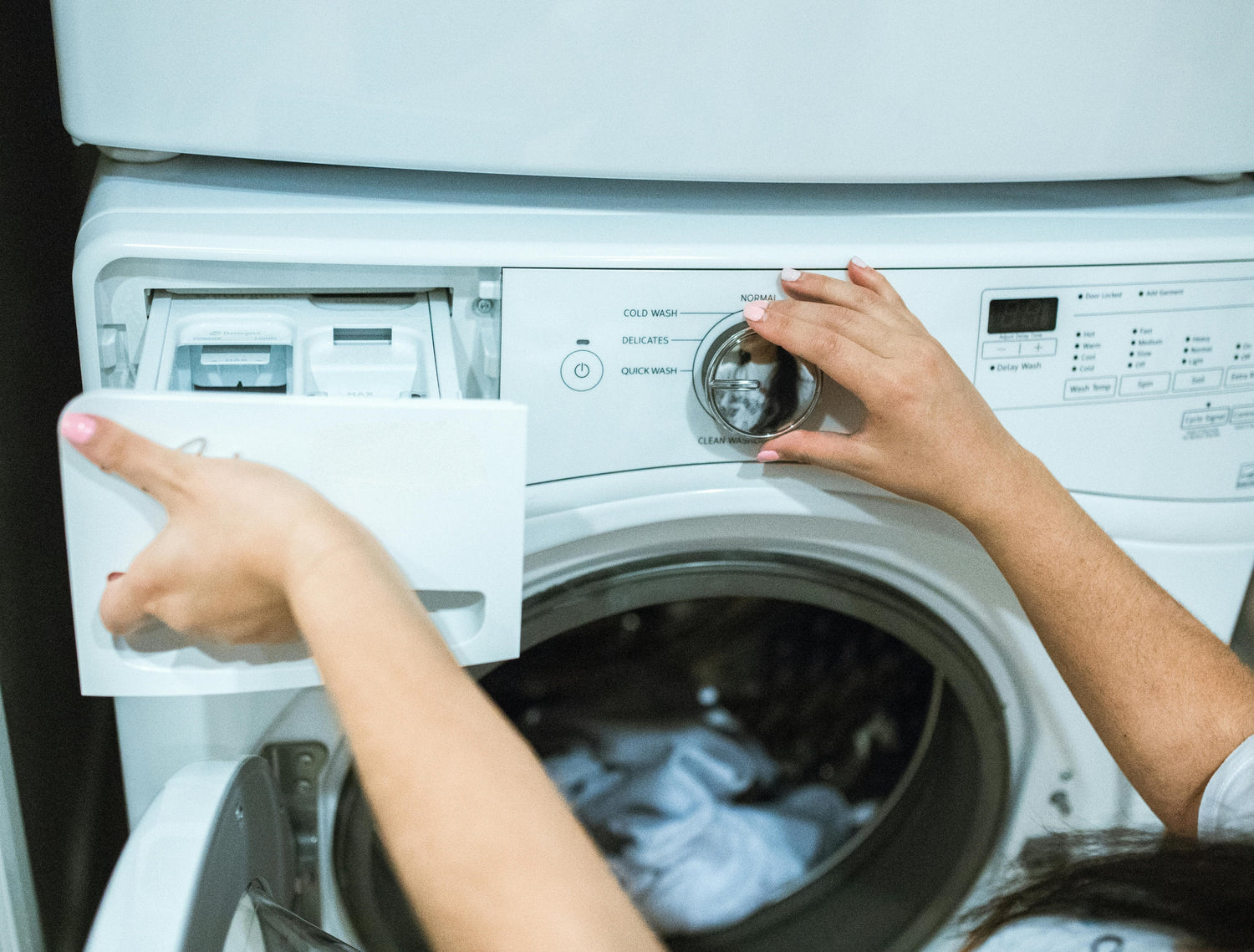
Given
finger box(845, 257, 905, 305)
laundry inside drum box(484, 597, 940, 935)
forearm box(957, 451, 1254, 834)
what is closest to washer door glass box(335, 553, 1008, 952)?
laundry inside drum box(484, 597, 940, 935)

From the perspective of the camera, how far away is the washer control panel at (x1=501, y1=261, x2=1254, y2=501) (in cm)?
55

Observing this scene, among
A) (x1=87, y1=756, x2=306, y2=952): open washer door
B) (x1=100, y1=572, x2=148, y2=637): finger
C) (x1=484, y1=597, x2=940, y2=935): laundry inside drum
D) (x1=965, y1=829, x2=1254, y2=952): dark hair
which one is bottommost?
(x1=484, y1=597, x2=940, y2=935): laundry inside drum

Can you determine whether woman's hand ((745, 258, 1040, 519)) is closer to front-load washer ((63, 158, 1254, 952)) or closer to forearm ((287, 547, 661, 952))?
front-load washer ((63, 158, 1254, 952))

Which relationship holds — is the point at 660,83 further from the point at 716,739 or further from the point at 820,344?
the point at 716,739

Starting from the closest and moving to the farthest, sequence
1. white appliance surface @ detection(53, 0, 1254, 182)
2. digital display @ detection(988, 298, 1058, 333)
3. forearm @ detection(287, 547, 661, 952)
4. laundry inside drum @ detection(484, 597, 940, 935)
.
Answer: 1. forearm @ detection(287, 547, 661, 952)
2. white appliance surface @ detection(53, 0, 1254, 182)
3. digital display @ detection(988, 298, 1058, 333)
4. laundry inside drum @ detection(484, 597, 940, 935)

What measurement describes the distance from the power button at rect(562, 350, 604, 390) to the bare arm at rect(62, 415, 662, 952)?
167mm

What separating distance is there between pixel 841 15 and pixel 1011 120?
115mm

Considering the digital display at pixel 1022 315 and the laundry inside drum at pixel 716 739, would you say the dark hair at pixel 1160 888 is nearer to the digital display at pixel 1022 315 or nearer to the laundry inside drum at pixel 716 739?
the digital display at pixel 1022 315

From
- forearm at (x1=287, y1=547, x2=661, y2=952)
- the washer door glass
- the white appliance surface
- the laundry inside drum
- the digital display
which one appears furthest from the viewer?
the laundry inside drum

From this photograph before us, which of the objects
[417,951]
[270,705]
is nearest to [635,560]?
[270,705]

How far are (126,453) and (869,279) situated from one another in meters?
0.36

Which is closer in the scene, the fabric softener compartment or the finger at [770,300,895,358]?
the fabric softener compartment

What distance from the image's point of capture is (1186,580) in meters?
0.71

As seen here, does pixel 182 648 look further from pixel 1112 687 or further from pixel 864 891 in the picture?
pixel 864 891
